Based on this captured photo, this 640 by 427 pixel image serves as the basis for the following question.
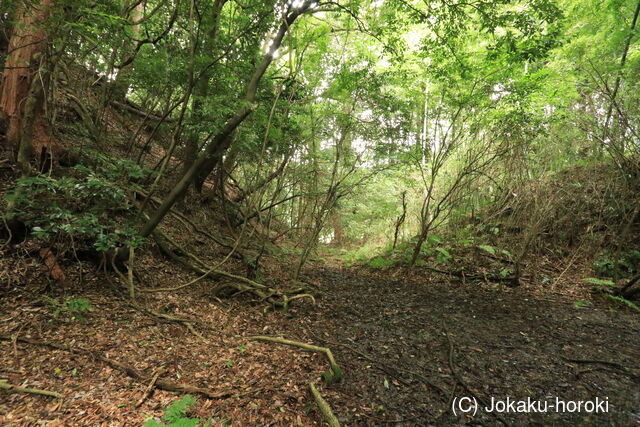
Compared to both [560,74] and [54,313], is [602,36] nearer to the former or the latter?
[560,74]

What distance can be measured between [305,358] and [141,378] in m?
1.97

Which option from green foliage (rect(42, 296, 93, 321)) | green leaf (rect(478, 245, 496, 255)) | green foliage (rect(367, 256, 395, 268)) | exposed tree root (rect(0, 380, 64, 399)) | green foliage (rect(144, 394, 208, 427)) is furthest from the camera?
green foliage (rect(367, 256, 395, 268))

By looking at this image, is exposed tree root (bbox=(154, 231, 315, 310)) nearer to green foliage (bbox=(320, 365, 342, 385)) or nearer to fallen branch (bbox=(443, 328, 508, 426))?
green foliage (bbox=(320, 365, 342, 385))

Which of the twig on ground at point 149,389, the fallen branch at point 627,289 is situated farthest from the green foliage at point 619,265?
the twig on ground at point 149,389

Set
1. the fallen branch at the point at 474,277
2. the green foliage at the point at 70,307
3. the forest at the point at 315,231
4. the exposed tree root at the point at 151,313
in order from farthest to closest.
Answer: the fallen branch at the point at 474,277
the exposed tree root at the point at 151,313
the green foliage at the point at 70,307
the forest at the point at 315,231

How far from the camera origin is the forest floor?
2795 mm

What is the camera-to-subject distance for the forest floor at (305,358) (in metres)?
2.79

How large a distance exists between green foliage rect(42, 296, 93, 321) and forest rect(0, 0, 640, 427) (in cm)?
3

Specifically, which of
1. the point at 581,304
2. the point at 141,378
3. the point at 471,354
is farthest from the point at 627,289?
the point at 141,378

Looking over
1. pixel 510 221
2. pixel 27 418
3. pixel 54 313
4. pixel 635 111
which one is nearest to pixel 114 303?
pixel 54 313

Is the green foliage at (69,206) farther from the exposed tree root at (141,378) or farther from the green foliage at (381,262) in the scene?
the green foliage at (381,262)

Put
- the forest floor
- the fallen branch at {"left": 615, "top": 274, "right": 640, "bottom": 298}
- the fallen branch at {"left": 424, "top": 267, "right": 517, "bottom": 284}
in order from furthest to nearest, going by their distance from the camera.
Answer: the fallen branch at {"left": 424, "top": 267, "right": 517, "bottom": 284} → the fallen branch at {"left": 615, "top": 274, "right": 640, "bottom": 298} → the forest floor

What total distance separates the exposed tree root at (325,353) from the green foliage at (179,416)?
1474 mm

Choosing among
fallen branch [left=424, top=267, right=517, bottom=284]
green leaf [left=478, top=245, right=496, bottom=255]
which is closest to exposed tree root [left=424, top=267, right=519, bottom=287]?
fallen branch [left=424, top=267, right=517, bottom=284]
